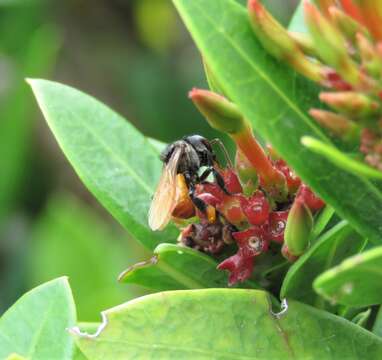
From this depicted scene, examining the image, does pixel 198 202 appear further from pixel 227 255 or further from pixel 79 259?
pixel 79 259

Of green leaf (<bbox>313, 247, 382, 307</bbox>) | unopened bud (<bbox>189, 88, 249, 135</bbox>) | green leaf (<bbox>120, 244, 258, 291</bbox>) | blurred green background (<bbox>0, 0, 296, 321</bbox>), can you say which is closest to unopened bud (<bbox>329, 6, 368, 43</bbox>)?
unopened bud (<bbox>189, 88, 249, 135</bbox>)

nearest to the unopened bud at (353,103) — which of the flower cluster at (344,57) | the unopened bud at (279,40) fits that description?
the flower cluster at (344,57)

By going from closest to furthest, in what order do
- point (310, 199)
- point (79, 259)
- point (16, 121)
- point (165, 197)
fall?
point (310, 199), point (165, 197), point (79, 259), point (16, 121)

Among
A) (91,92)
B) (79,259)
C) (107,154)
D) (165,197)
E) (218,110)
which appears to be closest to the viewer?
(218,110)

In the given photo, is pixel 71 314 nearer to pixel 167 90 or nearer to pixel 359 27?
pixel 359 27

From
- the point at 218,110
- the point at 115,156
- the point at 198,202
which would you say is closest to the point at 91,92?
the point at 115,156

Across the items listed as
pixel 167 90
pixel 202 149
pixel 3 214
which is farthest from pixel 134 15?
pixel 202 149
